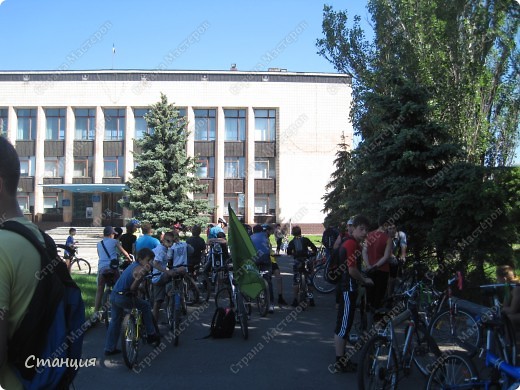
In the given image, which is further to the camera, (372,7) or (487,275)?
(372,7)

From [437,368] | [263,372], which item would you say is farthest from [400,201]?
[437,368]

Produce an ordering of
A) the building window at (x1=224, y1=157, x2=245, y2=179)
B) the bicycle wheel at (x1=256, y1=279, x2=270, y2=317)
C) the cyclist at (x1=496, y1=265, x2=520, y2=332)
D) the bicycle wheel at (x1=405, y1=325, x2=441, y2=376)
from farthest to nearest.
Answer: the building window at (x1=224, y1=157, x2=245, y2=179) → the bicycle wheel at (x1=256, y1=279, x2=270, y2=317) → the cyclist at (x1=496, y1=265, x2=520, y2=332) → the bicycle wheel at (x1=405, y1=325, x2=441, y2=376)

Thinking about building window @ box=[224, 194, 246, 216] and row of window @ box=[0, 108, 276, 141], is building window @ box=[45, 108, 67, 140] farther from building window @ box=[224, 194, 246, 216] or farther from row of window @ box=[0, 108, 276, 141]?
building window @ box=[224, 194, 246, 216]

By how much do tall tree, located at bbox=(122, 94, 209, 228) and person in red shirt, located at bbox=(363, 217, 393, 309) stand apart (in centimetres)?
2536

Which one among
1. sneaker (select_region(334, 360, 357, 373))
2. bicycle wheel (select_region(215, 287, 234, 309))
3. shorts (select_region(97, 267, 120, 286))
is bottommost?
sneaker (select_region(334, 360, 357, 373))

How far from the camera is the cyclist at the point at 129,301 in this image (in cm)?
686

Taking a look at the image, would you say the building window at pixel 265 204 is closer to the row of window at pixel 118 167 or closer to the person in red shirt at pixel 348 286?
the row of window at pixel 118 167

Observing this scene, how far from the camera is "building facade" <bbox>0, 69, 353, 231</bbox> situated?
46312mm

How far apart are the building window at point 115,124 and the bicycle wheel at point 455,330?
44.2 meters

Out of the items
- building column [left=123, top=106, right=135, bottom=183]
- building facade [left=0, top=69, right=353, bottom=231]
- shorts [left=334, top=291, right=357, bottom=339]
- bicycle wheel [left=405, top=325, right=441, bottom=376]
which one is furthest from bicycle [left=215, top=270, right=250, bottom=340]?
building column [left=123, top=106, right=135, bottom=183]

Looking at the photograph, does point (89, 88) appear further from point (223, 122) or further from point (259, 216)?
point (259, 216)

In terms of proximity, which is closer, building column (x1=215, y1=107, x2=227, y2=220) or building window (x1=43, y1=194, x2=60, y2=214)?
building column (x1=215, y1=107, x2=227, y2=220)

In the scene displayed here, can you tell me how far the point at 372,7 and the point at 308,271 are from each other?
1384cm

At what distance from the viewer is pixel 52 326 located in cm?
204
